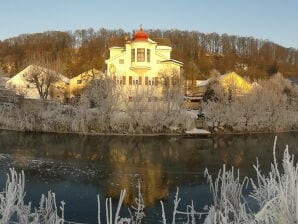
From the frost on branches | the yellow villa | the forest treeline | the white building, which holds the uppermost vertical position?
the forest treeline

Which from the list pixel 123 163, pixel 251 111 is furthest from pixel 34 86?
pixel 123 163

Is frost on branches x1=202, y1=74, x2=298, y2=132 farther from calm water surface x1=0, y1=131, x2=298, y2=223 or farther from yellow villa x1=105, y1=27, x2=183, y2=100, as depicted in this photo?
yellow villa x1=105, y1=27, x2=183, y2=100

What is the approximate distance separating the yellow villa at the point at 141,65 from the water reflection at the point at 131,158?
1216cm

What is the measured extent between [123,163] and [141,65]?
2287 cm

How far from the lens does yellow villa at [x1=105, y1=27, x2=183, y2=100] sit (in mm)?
41969

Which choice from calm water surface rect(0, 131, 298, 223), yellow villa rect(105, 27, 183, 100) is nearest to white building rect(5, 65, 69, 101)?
yellow villa rect(105, 27, 183, 100)

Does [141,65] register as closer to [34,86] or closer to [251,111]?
[251,111]

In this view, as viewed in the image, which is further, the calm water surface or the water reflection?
the water reflection

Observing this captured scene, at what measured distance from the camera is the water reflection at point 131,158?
16.2 meters

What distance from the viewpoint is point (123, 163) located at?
792 inches

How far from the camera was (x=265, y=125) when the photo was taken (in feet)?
121

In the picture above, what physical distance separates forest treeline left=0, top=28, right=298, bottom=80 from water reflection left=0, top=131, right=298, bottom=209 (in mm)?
39455

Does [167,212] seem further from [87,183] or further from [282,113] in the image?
[282,113]

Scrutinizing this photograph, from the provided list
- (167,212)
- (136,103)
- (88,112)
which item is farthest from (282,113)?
(167,212)
